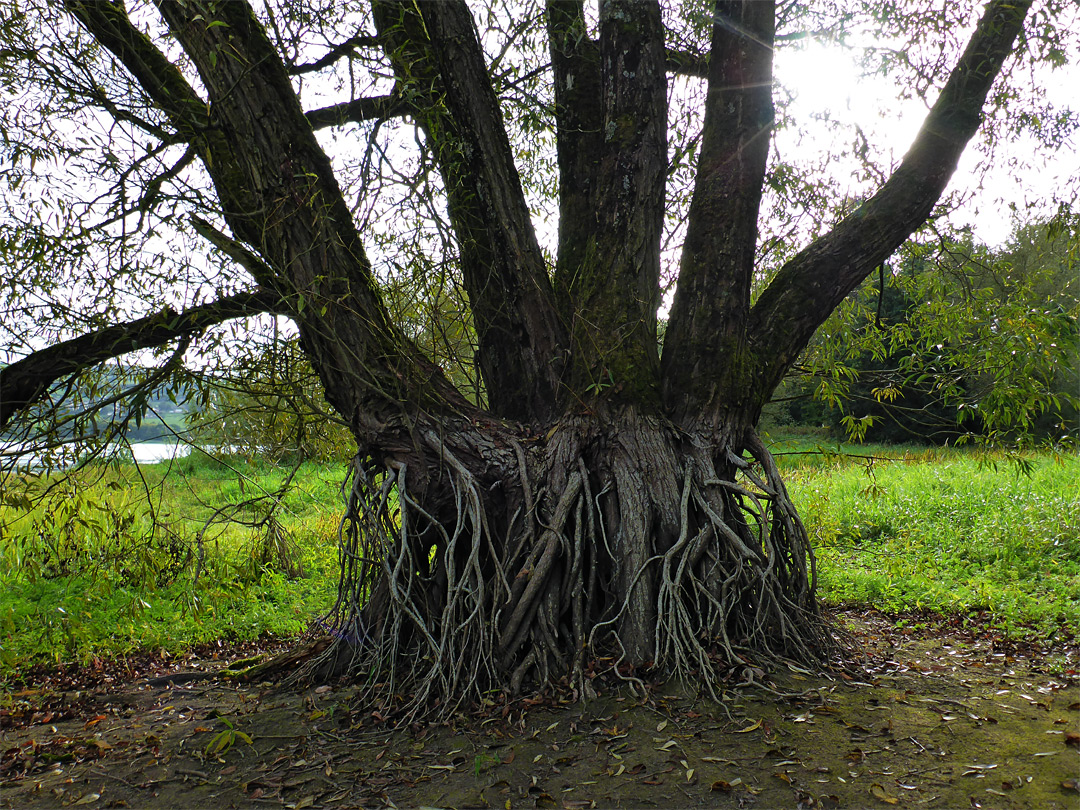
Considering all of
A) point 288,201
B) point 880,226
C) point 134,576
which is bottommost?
point 134,576

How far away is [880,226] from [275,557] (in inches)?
225

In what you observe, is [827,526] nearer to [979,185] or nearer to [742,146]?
[979,185]

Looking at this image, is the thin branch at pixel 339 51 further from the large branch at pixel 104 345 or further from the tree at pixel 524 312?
the large branch at pixel 104 345

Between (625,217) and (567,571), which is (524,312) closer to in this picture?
(625,217)

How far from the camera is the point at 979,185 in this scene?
627cm

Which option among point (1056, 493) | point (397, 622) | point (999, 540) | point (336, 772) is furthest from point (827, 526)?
point (336, 772)

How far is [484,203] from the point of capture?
453 centimetres

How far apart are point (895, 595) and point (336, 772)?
5.91m

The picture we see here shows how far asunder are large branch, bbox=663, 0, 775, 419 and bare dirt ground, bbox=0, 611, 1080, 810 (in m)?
1.97

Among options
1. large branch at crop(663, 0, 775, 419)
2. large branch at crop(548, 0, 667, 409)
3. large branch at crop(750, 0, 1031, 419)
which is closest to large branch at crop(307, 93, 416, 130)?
large branch at crop(548, 0, 667, 409)

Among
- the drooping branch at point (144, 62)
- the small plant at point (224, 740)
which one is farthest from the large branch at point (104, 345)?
the small plant at point (224, 740)

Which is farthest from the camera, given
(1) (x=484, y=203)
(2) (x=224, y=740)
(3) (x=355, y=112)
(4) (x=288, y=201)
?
(3) (x=355, y=112)

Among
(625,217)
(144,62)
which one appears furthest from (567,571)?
(144,62)

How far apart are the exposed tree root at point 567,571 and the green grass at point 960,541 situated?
1.61m
